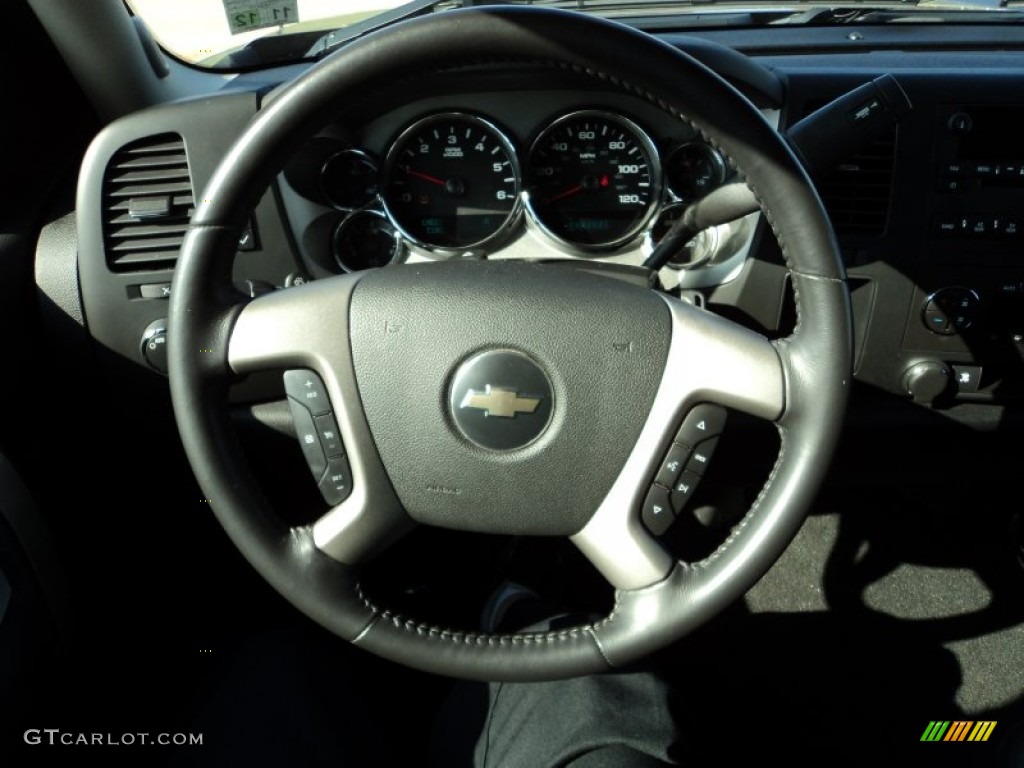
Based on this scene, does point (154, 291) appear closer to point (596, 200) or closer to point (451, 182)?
point (451, 182)

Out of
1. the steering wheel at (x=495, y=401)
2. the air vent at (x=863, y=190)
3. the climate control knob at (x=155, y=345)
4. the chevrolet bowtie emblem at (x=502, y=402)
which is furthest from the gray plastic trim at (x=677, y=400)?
the climate control knob at (x=155, y=345)

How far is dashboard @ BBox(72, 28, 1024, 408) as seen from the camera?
1.73 meters

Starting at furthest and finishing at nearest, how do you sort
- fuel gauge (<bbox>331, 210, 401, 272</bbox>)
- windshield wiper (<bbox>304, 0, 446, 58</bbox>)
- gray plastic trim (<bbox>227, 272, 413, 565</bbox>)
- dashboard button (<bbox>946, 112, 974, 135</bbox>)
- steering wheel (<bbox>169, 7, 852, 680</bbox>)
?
windshield wiper (<bbox>304, 0, 446, 58</bbox>)
fuel gauge (<bbox>331, 210, 401, 272</bbox>)
dashboard button (<bbox>946, 112, 974, 135</bbox>)
gray plastic trim (<bbox>227, 272, 413, 565</bbox>)
steering wheel (<bbox>169, 7, 852, 680</bbox>)

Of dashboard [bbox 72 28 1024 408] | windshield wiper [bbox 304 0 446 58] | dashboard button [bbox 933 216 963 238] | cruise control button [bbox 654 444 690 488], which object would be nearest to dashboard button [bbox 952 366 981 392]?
dashboard [bbox 72 28 1024 408]

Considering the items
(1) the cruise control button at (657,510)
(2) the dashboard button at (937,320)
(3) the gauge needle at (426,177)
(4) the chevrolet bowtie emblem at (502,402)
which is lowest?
(2) the dashboard button at (937,320)

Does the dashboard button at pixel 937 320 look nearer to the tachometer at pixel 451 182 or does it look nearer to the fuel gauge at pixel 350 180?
the tachometer at pixel 451 182

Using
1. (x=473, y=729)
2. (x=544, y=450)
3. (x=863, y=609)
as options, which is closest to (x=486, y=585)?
(x=473, y=729)

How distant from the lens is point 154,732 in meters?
1.74

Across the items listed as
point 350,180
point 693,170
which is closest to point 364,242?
point 350,180

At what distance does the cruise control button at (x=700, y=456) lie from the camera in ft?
3.85

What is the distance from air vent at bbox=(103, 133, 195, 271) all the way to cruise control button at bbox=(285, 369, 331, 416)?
2.25ft

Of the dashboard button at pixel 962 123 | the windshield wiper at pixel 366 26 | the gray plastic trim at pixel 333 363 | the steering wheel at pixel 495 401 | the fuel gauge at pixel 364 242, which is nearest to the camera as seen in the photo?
the steering wheel at pixel 495 401

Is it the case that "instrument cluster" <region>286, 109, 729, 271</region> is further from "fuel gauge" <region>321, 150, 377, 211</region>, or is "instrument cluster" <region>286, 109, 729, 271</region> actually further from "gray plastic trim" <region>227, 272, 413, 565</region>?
"gray plastic trim" <region>227, 272, 413, 565</region>

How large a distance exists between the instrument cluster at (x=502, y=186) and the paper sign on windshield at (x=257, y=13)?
0.34 metres
